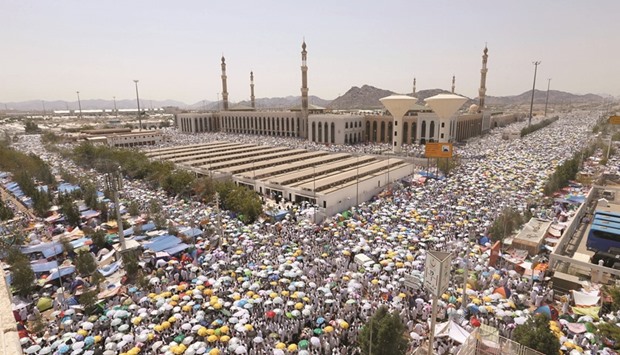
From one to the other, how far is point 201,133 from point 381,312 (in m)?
72.2

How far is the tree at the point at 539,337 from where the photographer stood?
8.32 m

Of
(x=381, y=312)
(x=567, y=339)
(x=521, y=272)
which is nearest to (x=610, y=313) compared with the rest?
(x=567, y=339)

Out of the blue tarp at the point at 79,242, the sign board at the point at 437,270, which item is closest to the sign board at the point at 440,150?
the sign board at the point at 437,270

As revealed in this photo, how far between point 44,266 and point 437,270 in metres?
16.2

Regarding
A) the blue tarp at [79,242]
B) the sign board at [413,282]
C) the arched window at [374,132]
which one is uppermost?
the arched window at [374,132]

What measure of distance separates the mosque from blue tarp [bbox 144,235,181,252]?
3738 centimetres

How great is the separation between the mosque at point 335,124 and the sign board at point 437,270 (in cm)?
4106

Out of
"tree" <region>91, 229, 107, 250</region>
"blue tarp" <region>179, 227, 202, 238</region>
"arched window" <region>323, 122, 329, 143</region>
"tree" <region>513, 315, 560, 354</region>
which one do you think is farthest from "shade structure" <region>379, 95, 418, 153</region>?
"tree" <region>513, 315, 560, 354</region>

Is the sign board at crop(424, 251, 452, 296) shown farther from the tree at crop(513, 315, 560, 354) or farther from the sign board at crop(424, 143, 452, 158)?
the sign board at crop(424, 143, 452, 158)

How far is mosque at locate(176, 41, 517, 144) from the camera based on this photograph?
51.9 meters

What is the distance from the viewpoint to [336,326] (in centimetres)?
1105

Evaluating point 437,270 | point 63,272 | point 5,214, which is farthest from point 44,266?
point 437,270

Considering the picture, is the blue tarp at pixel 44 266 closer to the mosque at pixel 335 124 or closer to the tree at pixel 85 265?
the tree at pixel 85 265

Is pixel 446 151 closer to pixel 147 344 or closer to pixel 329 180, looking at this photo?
pixel 329 180
